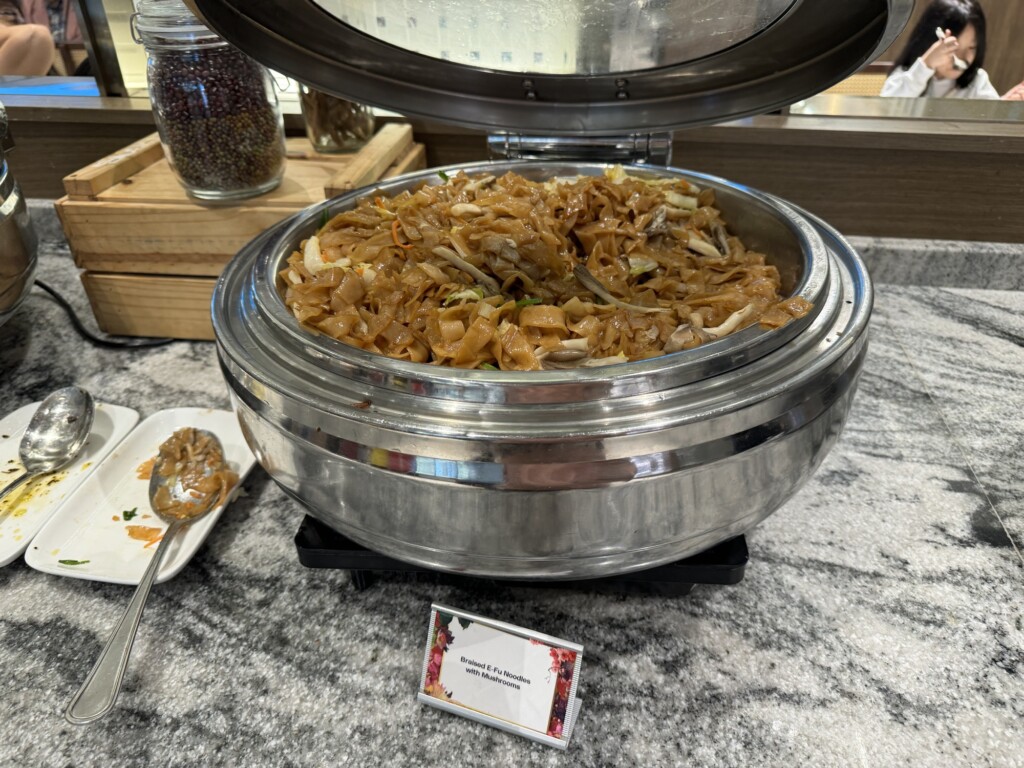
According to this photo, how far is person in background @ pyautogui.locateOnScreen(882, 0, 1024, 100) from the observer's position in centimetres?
180

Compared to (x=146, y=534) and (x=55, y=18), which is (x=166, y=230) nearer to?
(x=146, y=534)

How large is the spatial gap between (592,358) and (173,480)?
79cm

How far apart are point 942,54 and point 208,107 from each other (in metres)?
1.99

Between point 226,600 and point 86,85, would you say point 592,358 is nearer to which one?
point 226,600

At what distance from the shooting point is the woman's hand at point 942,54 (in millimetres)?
1849

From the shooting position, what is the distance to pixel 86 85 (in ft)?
7.14

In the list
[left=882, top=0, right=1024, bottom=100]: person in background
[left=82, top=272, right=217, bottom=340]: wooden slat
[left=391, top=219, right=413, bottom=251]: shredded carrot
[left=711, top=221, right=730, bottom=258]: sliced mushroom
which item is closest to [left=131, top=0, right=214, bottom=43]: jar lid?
[left=82, top=272, right=217, bottom=340]: wooden slat

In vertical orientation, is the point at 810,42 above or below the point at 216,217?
above

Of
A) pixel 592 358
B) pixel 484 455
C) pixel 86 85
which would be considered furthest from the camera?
pixel 86 85

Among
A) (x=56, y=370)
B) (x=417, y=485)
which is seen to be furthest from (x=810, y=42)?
(x=56, y=370)

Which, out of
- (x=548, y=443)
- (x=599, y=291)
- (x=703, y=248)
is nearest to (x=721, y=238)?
(x=703, y=248)

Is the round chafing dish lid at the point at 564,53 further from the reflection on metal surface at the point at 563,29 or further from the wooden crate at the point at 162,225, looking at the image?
the wooden crate at the point at 162,225

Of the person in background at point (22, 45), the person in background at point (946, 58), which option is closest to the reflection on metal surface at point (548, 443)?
the person in background at point (946, 58)

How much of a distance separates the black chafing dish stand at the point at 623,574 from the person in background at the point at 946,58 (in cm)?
165
